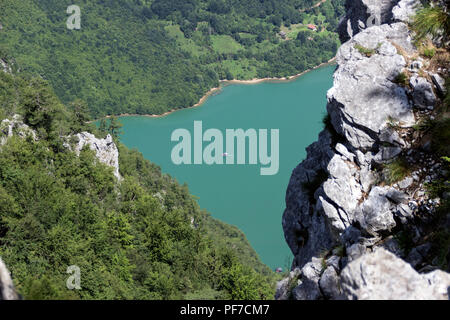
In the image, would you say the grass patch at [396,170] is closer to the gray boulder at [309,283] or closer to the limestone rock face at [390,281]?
the gray boulder at [309,283]

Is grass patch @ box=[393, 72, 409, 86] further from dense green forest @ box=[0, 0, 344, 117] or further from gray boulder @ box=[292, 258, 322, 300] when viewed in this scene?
dense green forest @ box=[0, 0, 344, 117]

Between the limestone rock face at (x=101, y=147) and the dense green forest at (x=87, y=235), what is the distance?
2.24 ft

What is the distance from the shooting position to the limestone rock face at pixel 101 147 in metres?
28.9

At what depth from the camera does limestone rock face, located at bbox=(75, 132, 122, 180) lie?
28.9 metres

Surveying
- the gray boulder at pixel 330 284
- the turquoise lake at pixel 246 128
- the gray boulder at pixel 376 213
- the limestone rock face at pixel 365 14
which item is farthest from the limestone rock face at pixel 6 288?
the turquoise lake at pixel 246 128

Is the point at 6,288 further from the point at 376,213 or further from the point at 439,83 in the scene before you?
the point at 439,83

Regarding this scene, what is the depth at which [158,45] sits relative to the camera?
398 feet

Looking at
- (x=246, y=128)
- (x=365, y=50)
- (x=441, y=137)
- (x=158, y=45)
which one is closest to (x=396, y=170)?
(x=441, y=137)

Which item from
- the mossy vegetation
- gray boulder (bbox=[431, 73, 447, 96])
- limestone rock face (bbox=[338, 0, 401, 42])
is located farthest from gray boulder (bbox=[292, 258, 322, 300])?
limestone rock face (bbox=[338, 0, 401, 42])

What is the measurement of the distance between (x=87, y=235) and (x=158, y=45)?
10888 cm

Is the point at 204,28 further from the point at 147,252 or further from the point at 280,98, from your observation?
the point at 147,252

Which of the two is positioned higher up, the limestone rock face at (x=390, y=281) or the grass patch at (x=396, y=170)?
the grass patch at (x=396, y=170)

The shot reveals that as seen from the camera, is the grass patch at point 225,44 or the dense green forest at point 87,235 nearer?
the dense green forest at point 87,235

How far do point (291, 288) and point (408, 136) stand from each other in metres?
3.81
